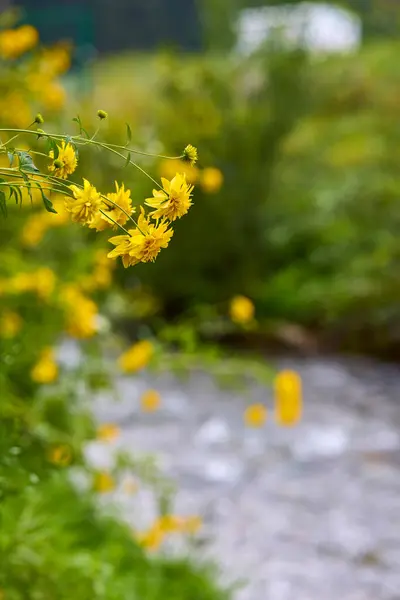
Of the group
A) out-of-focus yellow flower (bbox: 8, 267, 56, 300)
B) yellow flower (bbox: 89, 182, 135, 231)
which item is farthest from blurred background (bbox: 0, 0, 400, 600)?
yellow flower (bbox: 89, 182, 135, 231)

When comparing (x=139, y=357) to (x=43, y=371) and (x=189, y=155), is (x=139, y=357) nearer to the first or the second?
(x=43, y=371)

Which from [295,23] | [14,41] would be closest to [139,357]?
[14,41]

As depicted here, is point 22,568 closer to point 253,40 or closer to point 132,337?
point 132,337

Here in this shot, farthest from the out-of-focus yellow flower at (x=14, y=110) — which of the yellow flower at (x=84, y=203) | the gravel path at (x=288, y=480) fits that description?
the yellow flower at (x=84, y=203)

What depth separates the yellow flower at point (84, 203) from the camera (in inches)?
17.8

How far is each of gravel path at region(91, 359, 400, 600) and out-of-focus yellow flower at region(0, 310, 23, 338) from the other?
0.50m

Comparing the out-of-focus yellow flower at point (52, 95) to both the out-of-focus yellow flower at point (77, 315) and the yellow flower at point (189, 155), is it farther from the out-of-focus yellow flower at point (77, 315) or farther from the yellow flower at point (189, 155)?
the yellow flower at point (189, 155)

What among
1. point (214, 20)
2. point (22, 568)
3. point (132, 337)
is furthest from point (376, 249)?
point (22, 568)

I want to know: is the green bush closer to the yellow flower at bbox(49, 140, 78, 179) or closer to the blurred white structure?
the blurred white structure

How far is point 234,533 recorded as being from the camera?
186 centimetres

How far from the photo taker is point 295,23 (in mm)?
3812

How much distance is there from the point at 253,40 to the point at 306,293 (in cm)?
113

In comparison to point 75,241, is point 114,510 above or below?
below

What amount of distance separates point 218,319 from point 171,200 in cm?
261
